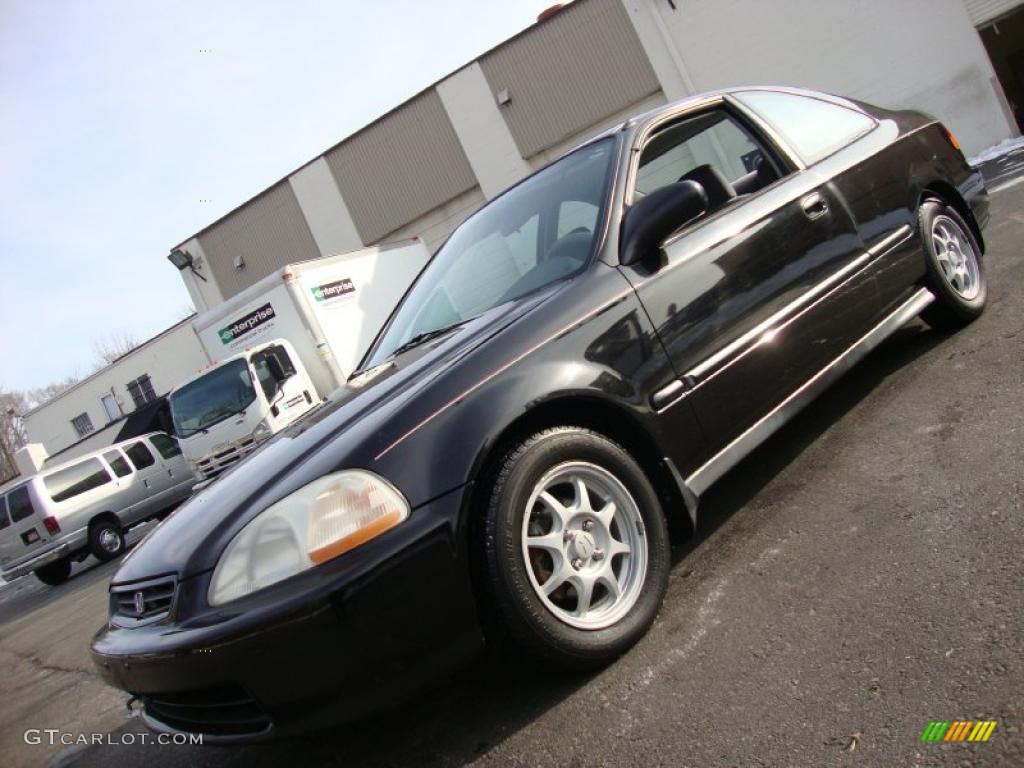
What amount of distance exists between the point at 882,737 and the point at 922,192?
3053 millimetres

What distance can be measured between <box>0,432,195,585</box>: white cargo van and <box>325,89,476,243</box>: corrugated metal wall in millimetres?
9724

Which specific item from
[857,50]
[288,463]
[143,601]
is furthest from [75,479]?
[857,50]

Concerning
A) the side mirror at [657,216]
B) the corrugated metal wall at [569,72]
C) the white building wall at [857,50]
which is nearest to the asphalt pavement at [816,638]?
the side mirror at [657,216]

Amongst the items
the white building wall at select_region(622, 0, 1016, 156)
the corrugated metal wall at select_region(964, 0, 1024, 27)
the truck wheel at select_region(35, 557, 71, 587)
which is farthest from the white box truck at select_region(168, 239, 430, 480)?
the corrugated metal wall at select_region(964, 0, 1024, 27)

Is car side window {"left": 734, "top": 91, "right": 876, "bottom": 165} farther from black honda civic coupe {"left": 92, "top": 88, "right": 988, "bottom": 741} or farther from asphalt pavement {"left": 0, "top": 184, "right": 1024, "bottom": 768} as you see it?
asphalt pavement {"left": 0, "top": 184, "right": 1024, "bottom": 768}

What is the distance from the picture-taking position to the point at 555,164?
123 inches

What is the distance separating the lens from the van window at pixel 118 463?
12719 mm

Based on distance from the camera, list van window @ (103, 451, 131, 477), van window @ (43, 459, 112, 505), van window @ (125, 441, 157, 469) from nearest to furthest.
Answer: van window @ (43, 459, 112, 505)
van window @ (103, 451, 131, 477)
van window @ (125, 441, 157, 469)

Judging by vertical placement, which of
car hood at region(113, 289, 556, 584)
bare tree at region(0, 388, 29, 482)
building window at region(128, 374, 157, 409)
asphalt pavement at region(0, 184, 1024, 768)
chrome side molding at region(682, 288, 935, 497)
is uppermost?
bare tree at region(0, 388, 29, 482)

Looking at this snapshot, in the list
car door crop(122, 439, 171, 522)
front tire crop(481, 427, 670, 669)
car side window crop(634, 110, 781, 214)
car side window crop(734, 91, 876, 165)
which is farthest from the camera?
car door crop(122, 439, 171, 522)

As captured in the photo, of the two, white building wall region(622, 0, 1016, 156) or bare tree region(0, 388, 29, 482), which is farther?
bare tree region(0, 388, 29, 482)

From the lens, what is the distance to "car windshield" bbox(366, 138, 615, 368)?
2680 millimetres

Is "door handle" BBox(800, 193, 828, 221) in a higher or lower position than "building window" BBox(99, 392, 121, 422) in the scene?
lower

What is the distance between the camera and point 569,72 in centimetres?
1834
